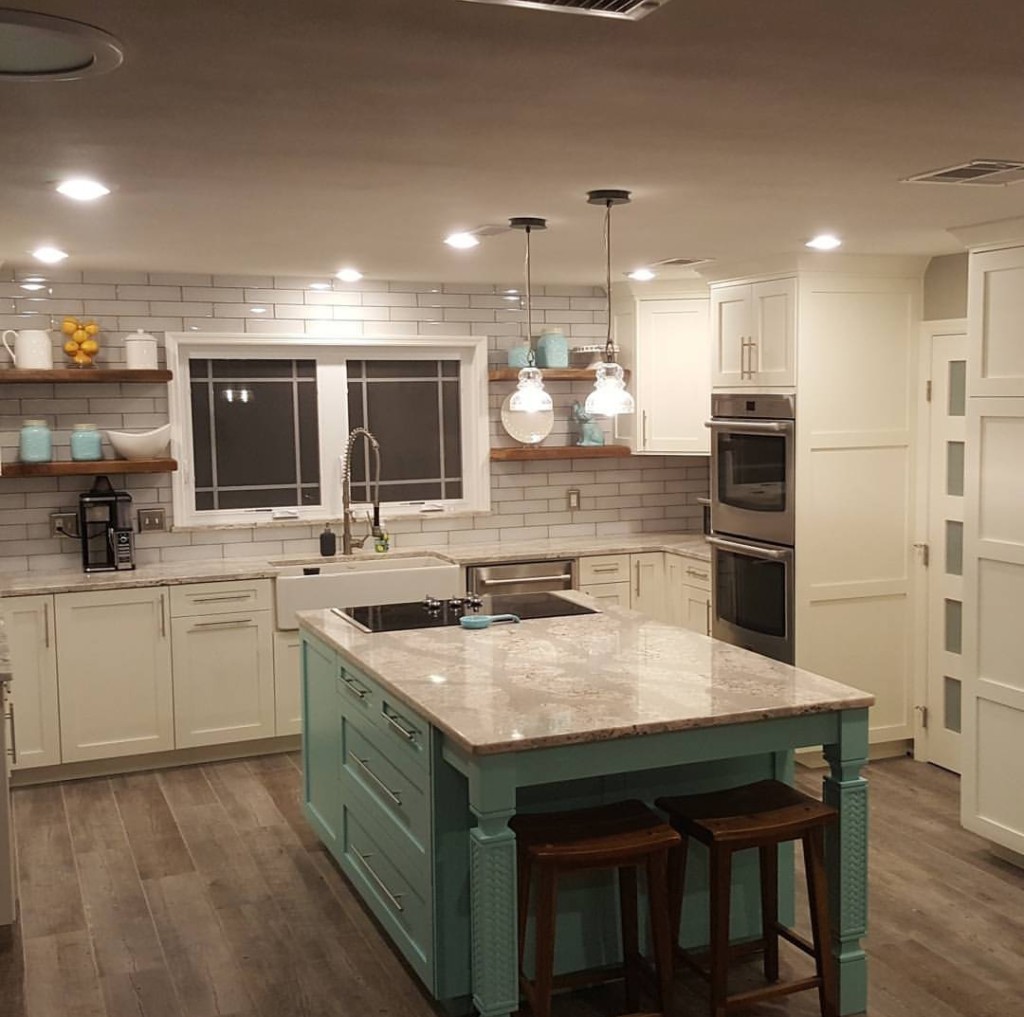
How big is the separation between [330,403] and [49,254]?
175 cm

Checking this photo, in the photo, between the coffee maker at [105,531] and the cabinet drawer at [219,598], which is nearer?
the cabinet drawer at [219,598]

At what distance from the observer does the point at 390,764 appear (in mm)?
3551

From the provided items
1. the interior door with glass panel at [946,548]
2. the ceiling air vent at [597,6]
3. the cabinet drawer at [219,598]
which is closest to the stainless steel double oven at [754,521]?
the interior door with glass panel at [946,548]

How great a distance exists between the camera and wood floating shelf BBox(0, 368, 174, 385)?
17.6 ft

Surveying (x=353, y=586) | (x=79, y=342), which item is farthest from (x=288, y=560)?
(x=79, y=342)

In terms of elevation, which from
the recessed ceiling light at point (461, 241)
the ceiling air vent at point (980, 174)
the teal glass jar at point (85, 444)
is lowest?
the teal glass jar at point (85, 444)

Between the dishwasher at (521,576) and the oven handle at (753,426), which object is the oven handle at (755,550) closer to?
the oven handle at (753,426)

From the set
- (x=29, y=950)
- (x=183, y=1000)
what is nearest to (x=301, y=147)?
(x=183, y=1000)

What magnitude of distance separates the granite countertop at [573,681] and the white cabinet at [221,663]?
137cm

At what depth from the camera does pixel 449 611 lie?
445 centimetres

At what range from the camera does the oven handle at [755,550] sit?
525 cm

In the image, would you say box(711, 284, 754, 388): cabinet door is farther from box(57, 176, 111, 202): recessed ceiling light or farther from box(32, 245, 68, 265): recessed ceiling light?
box(57, 176, 111, 202): recessed ceiling light

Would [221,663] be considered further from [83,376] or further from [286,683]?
[83,376]

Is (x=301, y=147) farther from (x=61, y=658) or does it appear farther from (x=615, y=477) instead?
(x=615, y=477)
